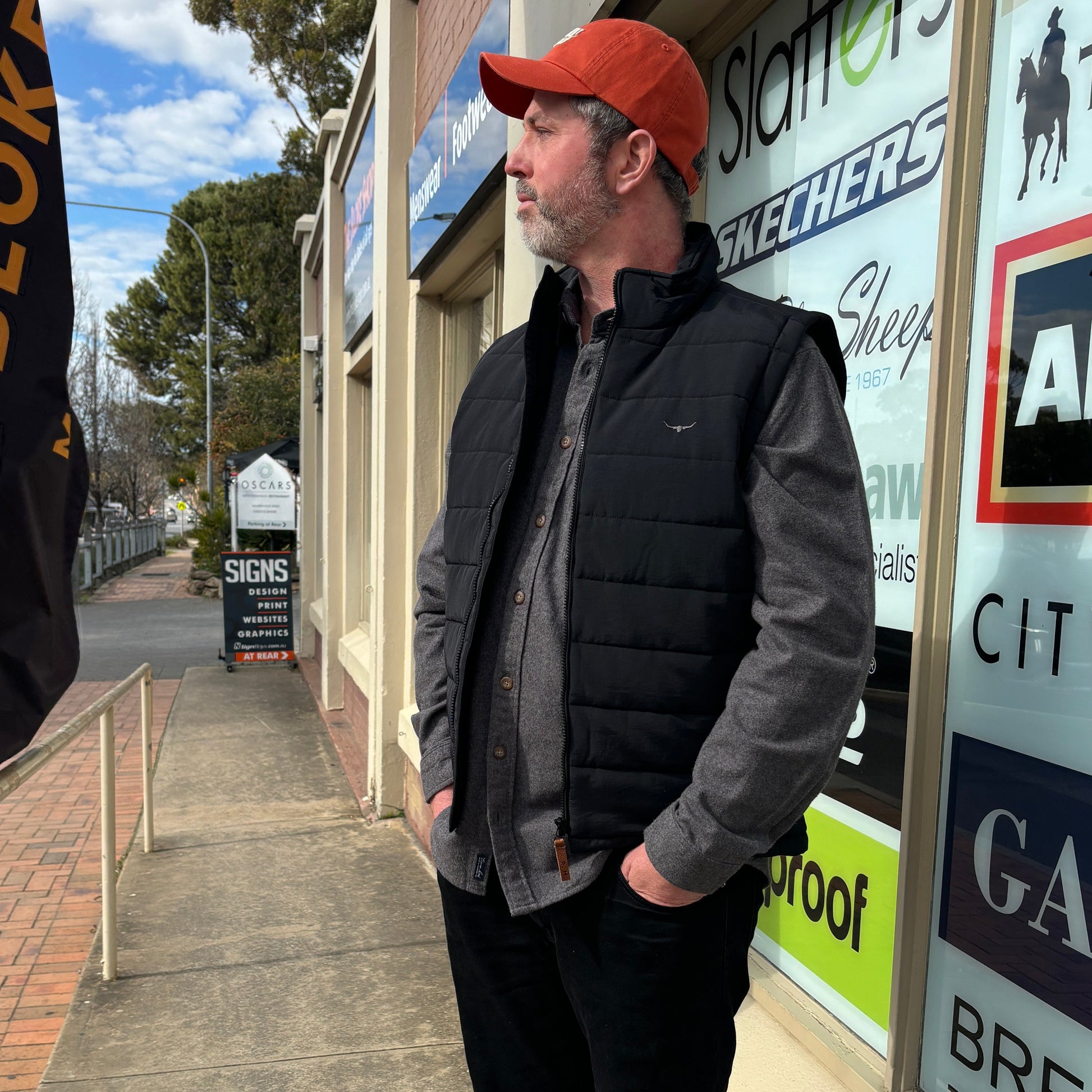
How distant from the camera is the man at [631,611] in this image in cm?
138

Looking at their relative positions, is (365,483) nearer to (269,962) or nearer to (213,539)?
(269,962)

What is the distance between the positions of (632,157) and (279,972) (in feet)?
10.6

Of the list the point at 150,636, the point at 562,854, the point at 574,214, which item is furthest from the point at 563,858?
the point at 150,636

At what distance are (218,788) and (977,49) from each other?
5.89m

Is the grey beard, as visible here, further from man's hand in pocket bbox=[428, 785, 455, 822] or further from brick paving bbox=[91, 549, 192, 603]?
brick paving bbox=[91, 549, 192, 603]

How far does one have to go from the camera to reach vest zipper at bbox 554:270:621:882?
1494 mm

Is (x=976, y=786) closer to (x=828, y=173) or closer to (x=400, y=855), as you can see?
(x=828, y=173)

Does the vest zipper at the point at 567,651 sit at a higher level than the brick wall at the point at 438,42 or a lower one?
lower

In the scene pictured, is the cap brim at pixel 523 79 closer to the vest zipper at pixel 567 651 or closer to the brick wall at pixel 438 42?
the vest zipper at pixel 567 651

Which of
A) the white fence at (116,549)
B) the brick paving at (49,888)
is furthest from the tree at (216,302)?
the brick paving at (49,888)

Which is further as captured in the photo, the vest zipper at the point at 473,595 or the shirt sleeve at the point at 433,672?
the shirt sleeve at the point at 433,672

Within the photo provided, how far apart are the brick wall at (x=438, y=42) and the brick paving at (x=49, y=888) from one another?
13.1 ft

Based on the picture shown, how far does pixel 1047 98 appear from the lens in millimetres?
1834

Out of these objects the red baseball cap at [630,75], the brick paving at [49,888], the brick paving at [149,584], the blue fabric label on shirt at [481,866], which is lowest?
the brick paving at [149,584]
